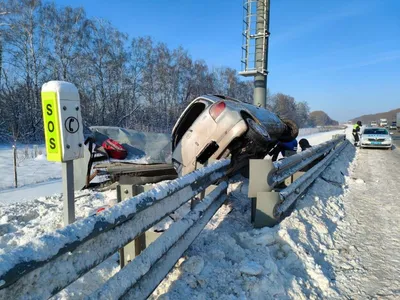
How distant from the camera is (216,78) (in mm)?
55656

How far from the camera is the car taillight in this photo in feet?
16.4

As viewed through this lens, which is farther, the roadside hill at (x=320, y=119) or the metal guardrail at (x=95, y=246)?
the roadside hill at (x=320, y=119)

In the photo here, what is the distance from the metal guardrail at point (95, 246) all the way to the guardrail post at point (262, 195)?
1019 millimetres

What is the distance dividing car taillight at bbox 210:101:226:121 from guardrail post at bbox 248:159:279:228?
5.81ft

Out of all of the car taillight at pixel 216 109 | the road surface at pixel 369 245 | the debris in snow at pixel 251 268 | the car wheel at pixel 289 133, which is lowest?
the road surface at pixel 369 245

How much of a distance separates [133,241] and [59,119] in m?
1.52

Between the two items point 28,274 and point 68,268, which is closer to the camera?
point 28,274

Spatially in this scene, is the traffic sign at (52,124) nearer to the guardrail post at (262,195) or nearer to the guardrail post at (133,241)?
the guardrail post at (133,241)

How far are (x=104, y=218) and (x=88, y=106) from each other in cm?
3332

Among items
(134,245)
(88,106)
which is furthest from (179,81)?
(134,245)

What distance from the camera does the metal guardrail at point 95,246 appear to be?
104 centimetres

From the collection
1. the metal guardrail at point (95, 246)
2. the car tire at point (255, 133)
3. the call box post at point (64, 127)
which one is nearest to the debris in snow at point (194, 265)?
the metal guardrail at point (95, 246)

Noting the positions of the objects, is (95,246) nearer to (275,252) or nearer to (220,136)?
(275,252)

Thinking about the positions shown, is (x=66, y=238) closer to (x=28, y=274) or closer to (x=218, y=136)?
(x=28, y=274)
